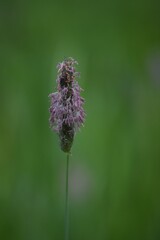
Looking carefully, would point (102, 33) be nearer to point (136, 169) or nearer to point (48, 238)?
point (136, 169)

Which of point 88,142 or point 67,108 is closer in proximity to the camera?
point 67,108

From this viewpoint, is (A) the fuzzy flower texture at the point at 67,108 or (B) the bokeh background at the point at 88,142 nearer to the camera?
(A) the fuzzy flower texture at the point at 67,108

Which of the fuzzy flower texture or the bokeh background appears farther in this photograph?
the bokeh background

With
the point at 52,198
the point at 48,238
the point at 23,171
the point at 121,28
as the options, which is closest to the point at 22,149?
the point at 23,171
